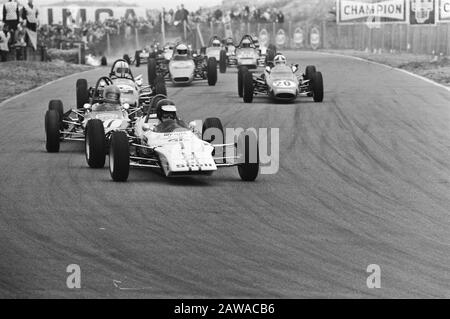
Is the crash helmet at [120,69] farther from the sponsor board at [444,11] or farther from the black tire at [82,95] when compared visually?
the sponsor board at [444,11]

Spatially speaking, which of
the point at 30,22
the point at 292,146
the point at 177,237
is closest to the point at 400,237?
the point at 177,237

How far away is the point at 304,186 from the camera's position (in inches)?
654

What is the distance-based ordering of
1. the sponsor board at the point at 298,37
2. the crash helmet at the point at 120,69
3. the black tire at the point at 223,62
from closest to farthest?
1. the crash helmet at the point at 120,69
2. the black tire at the point at 223,62
3. the sponsor board at the point at 298,37

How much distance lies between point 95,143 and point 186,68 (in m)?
18.0

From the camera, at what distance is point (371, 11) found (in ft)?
190

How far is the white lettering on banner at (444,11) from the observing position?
151 ft

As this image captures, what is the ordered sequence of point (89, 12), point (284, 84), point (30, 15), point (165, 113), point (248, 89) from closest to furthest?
point (165, 113) < point (284, 84) < point (248, 89) < point (30, 15) < point (89, 12)

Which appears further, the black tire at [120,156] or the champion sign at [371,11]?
the champion sign at [371,11]

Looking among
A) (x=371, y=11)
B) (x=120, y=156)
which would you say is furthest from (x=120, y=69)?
(x=371, y=11)

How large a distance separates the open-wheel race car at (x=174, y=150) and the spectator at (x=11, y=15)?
2391cm

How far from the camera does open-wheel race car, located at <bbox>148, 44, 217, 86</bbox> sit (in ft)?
116

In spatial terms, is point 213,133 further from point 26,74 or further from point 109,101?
point 26,74

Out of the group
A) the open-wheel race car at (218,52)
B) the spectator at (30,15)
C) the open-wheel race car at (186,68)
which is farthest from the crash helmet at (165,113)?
the spectator at (30,15)
